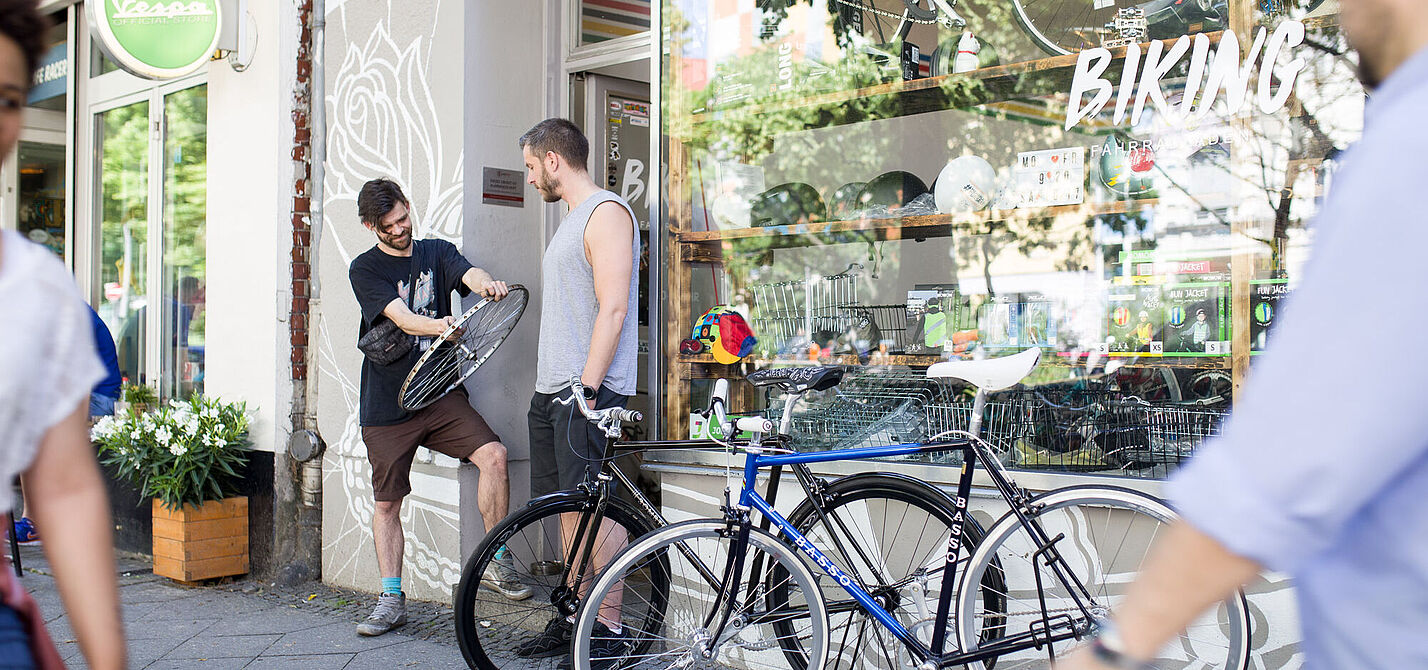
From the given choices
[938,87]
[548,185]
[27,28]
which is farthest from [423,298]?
[27,28]

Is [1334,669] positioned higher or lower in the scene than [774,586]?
higher

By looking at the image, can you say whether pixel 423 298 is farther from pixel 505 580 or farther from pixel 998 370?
pixel 998 370

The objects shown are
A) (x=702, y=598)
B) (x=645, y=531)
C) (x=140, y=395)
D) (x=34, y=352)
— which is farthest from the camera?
(x=140, y=395)

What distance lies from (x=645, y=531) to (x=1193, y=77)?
236 cm

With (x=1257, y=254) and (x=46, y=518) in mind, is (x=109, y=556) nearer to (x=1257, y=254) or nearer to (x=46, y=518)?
(x=46, y=518)

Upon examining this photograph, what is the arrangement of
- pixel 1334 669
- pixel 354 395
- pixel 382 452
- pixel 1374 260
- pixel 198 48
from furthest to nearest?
pixel 198 48 → pixel 354 395 → pixel 382 452 → pixel 1334 669 → pixel 1374 260

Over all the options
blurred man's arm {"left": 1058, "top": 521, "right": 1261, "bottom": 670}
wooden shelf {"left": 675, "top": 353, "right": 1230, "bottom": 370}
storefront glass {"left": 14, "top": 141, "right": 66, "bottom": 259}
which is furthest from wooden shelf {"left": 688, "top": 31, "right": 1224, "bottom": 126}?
storefront glass {"left": 14, "top": 141, "right": 66, "bottom": 259}

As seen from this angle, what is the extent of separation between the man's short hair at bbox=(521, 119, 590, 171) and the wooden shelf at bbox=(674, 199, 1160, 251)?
1.91ft

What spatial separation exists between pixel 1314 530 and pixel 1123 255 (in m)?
3.17

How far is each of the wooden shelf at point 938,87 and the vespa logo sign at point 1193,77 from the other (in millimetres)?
39

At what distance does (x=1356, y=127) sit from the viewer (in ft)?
11.6

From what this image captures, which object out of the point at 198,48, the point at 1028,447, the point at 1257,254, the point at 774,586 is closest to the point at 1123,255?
the point at 1257,254

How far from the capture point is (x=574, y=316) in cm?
450

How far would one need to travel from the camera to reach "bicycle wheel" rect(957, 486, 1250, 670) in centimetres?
323
